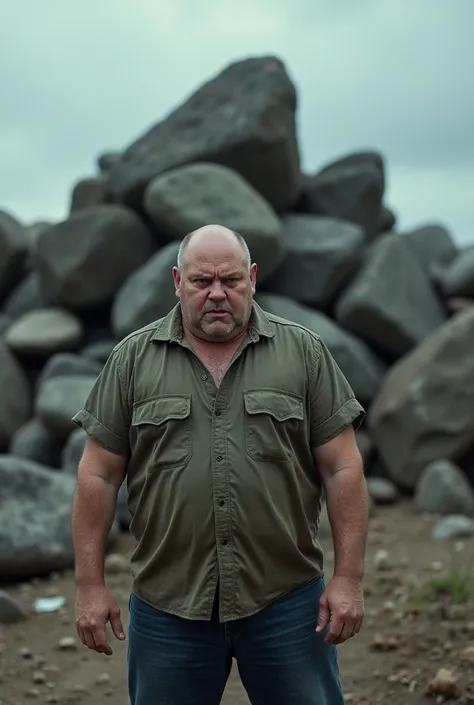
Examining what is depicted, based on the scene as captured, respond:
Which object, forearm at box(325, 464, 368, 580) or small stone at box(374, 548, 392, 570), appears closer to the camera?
forearm at box(325, 464, 368, 580)

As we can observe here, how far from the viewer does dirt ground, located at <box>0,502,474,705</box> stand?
16.1 feet

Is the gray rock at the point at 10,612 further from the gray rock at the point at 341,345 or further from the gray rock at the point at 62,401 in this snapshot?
the gray rock at the point at 341,345

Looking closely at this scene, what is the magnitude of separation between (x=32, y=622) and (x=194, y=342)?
3.52m

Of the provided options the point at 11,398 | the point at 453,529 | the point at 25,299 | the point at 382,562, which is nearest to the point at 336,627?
the point at 382,562

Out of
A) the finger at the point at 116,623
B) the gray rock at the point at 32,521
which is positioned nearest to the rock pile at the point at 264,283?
the gray rock at the point at 32,521

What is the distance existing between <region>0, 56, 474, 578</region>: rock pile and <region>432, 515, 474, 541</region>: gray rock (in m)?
0.54

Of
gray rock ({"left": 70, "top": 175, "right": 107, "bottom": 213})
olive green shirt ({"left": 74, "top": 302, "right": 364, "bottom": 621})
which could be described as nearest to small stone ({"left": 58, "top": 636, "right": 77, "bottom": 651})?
olive green shirt ({"left": 74, "top": 302, "right": 364, "bottom": 621})

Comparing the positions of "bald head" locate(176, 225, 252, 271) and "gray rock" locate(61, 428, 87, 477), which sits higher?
"bald head" locate(176, 225, 252, 271)

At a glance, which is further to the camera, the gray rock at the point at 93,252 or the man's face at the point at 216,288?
the gray rock at the point at 93,252

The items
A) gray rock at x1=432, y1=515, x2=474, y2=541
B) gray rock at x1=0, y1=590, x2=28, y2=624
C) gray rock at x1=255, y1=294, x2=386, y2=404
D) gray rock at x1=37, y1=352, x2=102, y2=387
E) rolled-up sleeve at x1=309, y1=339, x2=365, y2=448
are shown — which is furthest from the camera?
gray rock at x1=37, y1=352, x2=102, y2=387

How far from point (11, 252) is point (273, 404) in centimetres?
870

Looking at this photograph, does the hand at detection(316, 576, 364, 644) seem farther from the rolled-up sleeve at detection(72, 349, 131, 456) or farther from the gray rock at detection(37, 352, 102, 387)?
the gray rock at detection(37, 352, 102, 387)

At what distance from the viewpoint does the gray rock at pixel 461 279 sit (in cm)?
1002

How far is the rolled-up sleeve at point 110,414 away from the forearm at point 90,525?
114 mm
